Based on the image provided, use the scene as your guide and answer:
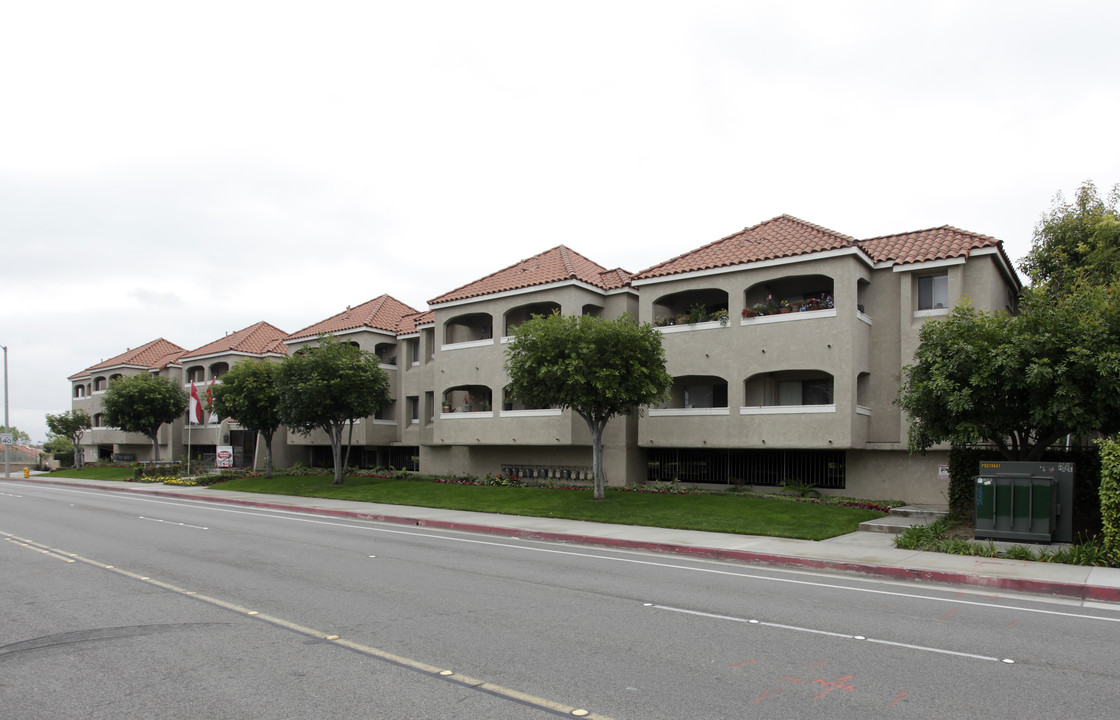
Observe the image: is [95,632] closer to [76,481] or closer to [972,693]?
[972,693]

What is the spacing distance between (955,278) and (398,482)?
2176 centimetres

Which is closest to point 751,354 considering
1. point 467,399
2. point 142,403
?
point 467,399

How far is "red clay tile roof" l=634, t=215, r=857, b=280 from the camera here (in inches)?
917

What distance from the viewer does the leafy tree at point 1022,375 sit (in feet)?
48.1

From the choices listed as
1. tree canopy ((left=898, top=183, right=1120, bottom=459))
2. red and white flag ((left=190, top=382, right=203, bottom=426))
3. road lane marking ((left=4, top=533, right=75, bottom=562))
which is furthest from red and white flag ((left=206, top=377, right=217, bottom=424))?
tree canopy ((left=898, top=183, right=1120, bottom=459))

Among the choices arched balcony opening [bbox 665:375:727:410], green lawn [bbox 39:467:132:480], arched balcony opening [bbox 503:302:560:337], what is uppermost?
arched balcony opening [bbox 503:302:560:337]

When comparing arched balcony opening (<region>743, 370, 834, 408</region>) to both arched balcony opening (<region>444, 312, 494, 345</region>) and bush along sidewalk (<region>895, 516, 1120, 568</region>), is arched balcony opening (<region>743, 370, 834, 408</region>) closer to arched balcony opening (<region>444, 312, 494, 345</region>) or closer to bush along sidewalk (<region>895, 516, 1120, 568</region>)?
bush along sidewalk (<region>895, 516, 1120, 568</region>)

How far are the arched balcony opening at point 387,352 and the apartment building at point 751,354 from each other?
702 cm

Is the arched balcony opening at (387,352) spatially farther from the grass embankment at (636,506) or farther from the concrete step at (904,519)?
the concrete step at (904,519)

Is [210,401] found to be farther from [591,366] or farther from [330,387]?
[591,366]

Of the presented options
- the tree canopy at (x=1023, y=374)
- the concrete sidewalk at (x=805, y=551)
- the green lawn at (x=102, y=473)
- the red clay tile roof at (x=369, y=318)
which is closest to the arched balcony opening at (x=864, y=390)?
the tree canopy at (x=1023, y=374)

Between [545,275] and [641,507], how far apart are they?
10.9 m

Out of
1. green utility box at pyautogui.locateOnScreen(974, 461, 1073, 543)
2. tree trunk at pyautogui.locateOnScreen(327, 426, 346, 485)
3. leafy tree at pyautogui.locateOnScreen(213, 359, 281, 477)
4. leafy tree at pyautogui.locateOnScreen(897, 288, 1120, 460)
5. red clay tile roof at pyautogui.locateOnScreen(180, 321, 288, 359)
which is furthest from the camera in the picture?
red clay tile roof at pyautogui.locateOnScreen(180, 321, 288, 359)

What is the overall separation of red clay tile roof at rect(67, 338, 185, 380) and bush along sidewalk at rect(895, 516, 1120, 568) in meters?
53.0
